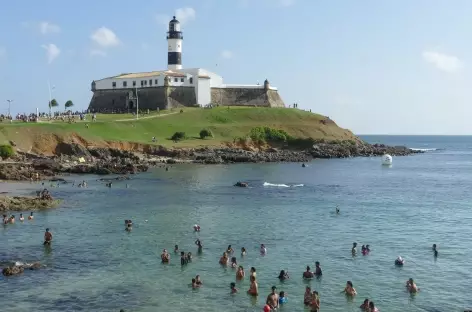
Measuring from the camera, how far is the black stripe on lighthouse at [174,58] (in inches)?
5778

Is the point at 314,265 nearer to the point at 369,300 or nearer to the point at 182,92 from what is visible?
the point at 369,300

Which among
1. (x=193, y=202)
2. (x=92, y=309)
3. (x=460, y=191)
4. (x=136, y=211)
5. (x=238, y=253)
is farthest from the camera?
(x=460, y=191)

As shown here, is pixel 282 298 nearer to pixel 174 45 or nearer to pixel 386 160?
pixel 386 160

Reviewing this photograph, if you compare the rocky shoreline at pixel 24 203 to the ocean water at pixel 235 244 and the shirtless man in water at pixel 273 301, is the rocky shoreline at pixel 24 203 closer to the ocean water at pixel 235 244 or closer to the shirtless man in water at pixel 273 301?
the ocean water at pixel 235 244

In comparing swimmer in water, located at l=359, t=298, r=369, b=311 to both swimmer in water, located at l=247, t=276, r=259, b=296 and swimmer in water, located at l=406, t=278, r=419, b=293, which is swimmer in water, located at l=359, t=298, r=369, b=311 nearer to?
swimmer in water, located at l=406, t=278, r=419, b=293

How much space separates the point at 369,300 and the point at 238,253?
11028 mm

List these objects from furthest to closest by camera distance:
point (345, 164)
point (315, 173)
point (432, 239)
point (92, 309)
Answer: point (345, 164) < point (315, 173) < point (432, 239) < point (92, 309)

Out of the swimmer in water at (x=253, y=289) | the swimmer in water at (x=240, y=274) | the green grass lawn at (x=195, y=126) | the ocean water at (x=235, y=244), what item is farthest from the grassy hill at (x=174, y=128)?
the swimmer in water at (x=253, y=289)

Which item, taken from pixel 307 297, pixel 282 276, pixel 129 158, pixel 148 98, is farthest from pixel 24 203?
pixel 148 98

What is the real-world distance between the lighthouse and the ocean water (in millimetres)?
74567

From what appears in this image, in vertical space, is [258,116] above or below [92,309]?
above

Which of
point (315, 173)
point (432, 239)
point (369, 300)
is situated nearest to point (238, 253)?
point (369, 300)

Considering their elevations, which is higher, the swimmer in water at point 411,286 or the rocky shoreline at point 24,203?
the rocky shoreline at point 24,203

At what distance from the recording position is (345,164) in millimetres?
112000
